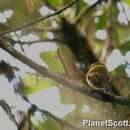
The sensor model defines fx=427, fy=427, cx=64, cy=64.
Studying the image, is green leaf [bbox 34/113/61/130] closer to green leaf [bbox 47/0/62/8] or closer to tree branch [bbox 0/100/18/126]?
tree branch [bbox 0/100/18/126]

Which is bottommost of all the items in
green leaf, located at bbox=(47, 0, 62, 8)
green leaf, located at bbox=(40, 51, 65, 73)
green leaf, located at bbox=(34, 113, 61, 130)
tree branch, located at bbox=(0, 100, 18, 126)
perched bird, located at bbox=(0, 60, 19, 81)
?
green leaf, located at bbox=(34, 113, 61, 130)

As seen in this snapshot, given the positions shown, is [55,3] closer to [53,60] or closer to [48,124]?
[53,60]

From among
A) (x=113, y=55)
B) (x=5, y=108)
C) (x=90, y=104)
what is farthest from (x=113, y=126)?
(x=5, y=108)

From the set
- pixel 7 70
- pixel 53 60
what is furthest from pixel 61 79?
pixel 7 70

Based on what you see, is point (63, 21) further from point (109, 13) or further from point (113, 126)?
point (113, 126)

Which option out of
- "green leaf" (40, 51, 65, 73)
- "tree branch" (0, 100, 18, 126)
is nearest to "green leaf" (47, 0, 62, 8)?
"green leaf" (40, 51, 65, 73)

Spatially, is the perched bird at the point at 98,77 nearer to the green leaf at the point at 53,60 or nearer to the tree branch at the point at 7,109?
the green leaf at the point at 53,60
